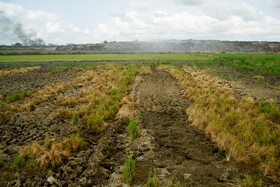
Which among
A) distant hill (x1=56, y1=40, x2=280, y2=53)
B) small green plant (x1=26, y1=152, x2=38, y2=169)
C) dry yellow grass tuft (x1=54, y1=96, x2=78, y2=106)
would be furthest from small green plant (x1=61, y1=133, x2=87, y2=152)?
distant hill (x1=56, y1=40, x2=280, y2=53)

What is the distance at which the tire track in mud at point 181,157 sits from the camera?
3102mm

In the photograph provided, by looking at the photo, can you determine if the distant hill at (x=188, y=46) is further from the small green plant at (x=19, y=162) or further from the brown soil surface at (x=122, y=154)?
the small green plant at (x=19, y=162)

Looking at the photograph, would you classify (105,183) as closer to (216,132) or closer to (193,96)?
(216,132)

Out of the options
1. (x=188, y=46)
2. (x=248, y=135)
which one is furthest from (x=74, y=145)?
(x=188, y=46)

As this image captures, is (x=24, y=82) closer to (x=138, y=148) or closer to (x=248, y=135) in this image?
(x=138, y=148)

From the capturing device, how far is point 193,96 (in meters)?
8.43

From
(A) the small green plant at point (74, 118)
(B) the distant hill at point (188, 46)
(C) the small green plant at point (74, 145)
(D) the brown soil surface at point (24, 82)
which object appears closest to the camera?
(C) the small green plant at point (74, 145)

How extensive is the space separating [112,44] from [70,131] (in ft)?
382

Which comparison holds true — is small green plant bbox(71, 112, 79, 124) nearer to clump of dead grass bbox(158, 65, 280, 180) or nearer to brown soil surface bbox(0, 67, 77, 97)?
clump of dead grass bbox(158, 65, 280, 180)

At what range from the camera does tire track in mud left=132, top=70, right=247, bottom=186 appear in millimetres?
3102

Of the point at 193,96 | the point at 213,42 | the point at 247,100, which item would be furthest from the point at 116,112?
the point at 213,42

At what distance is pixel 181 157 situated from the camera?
3.76 meters

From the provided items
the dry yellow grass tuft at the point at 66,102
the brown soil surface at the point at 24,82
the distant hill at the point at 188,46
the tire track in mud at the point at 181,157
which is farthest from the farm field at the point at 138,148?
the distant hill at the point at 188,46

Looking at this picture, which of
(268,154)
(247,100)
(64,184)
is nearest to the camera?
(64,184)
